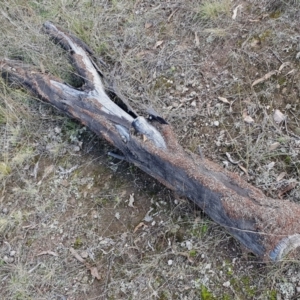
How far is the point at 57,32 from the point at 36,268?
210 cm

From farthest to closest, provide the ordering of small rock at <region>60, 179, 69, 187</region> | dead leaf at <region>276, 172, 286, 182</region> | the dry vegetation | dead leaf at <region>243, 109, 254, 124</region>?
small rock at <region>60, 179, 69, 187</region>
dead leaf at <region>243, 109, 254, 124</region>
dead leaf at <region>276, 172, 286, 182</region>
the dry vegetation

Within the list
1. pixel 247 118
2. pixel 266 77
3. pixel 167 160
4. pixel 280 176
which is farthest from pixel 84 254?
pixel 266 77

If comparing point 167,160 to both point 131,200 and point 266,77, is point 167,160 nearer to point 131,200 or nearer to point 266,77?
point 131,200

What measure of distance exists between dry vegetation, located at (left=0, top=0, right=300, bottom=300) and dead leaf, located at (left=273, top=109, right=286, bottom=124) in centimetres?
1

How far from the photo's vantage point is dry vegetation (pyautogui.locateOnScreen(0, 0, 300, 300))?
2.61 metres

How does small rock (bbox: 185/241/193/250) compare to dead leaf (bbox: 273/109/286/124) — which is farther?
dead leaf (bbox: 273/109/286/124)

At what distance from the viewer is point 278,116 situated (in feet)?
9.79

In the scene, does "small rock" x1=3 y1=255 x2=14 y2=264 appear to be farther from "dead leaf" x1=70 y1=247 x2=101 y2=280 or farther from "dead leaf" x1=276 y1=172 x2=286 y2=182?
"dead leaf" x1=276 y1=172 x2=286 y2=182

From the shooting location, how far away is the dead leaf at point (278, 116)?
9.73ft

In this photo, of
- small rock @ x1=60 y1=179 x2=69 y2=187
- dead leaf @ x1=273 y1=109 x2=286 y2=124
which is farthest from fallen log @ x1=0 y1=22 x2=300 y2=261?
dead leaf @ x1=273 y1=109 x2=286 y2=124

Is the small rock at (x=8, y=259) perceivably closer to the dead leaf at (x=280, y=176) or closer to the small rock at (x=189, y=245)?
the small rock at (x=189, y=245)

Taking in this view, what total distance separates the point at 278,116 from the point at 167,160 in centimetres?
93

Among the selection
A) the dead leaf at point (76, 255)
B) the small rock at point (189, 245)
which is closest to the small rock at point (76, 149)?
the dead leaf at point (76, 255)

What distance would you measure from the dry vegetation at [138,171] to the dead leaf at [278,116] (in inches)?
0.6
